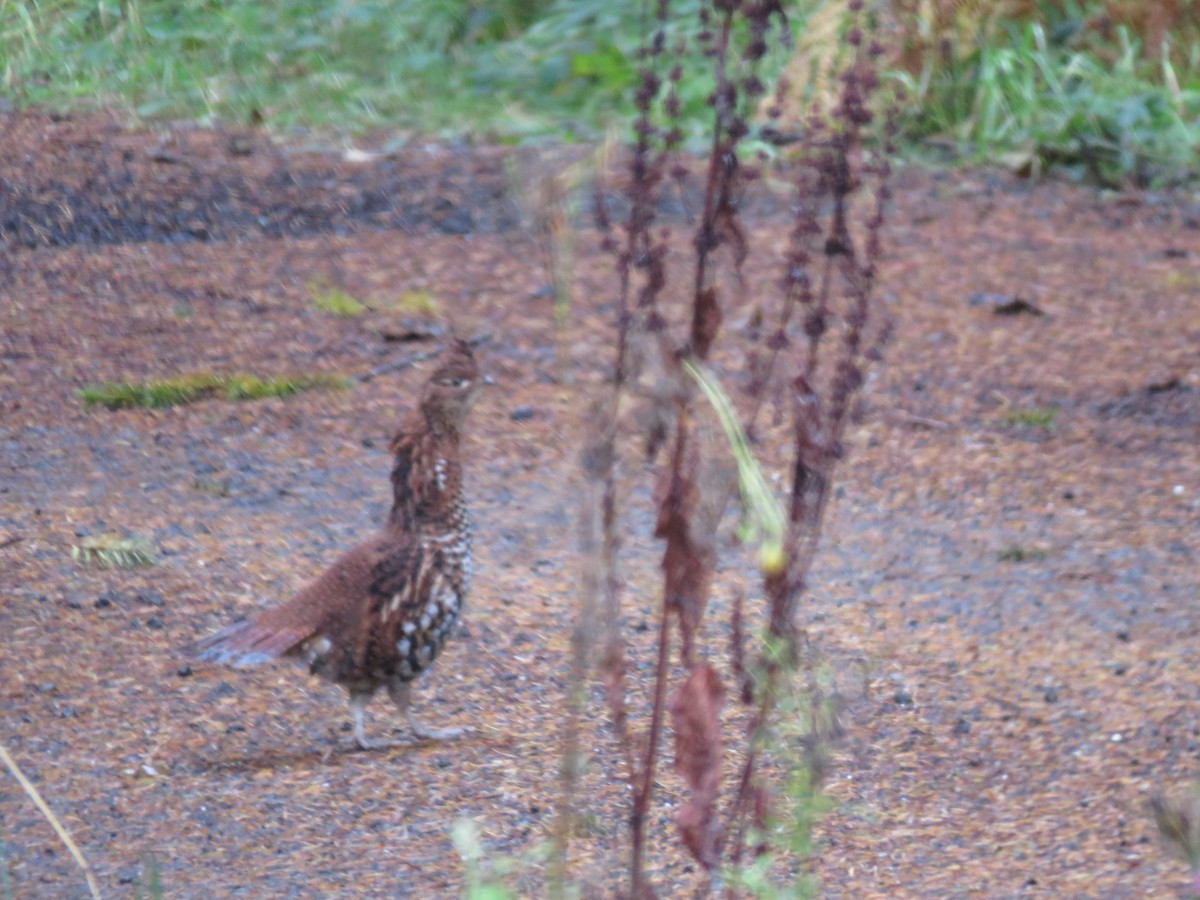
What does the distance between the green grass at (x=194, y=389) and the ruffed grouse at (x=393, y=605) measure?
99.6 inches

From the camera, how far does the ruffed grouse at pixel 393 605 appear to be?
4.20 m

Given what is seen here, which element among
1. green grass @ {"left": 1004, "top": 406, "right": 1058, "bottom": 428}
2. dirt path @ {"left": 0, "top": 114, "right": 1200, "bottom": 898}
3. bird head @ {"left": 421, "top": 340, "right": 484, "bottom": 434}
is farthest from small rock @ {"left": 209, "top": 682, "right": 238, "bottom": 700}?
green grass @ {"left": 1004, "top": 406, "right": 1058, "bottom": 428}

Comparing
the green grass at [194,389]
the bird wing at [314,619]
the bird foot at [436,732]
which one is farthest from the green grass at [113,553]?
the green grass at [194,389]

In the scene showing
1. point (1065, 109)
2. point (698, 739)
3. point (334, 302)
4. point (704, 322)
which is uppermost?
point (704, 322)

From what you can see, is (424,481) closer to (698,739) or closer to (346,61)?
(698,739)

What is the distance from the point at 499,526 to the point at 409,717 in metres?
1.47

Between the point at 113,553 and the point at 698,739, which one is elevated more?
the point at 698,739

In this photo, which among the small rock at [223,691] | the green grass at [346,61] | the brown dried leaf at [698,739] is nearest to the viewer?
the brown dried leaf at [698,739]

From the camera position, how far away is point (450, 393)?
14.7 ft

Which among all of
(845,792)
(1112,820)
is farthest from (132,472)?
(1112,820)

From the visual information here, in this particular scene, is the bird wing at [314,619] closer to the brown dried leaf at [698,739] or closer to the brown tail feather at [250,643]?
the brown tail feather at [250,643]

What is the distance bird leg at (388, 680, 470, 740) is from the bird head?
664 mm

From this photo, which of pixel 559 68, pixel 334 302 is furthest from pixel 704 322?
pixel 559 68

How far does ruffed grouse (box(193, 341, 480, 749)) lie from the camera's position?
13.8 feet
